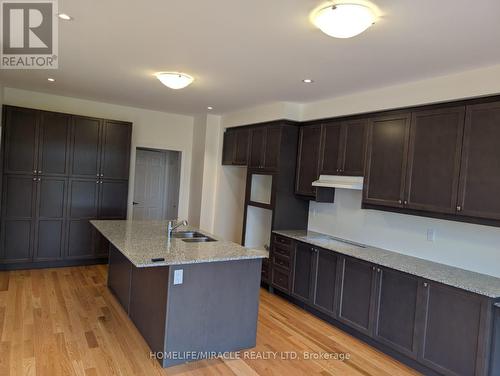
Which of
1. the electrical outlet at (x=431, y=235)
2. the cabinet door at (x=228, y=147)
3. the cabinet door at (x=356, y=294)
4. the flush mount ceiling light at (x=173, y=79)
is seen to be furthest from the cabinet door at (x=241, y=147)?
the electrical outlet at (x=431, y=235)

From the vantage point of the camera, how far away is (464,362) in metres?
2.66

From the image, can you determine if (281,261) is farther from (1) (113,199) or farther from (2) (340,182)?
(1) (113,199)

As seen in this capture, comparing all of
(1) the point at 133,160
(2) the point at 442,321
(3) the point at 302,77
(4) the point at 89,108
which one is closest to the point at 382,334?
(2) the point at 442,321

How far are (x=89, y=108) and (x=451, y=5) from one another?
5.23 metres

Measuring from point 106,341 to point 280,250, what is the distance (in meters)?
2.26

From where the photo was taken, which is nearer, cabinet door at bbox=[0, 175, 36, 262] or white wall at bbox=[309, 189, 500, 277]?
white wall at bbox=[309, 189, 500, 277]

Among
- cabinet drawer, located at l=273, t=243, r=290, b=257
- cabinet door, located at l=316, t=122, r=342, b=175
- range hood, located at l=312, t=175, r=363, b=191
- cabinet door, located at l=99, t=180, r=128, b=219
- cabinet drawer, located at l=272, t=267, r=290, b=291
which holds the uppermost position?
cabinet door, located at l=316, t=122, r=342, b=175

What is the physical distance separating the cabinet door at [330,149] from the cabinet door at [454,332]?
1.78 metres

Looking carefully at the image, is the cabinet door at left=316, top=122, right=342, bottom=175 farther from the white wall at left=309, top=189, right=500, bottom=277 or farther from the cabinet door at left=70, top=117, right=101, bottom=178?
the cabinet door at left=70, top=117, right=101, bottom=178

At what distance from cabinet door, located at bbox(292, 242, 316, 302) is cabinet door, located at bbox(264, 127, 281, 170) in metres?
1.15

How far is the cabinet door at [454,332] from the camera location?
2.59 meters

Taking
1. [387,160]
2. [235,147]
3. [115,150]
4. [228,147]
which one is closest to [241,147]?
[235,147]

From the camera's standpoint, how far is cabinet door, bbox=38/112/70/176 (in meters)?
4.94

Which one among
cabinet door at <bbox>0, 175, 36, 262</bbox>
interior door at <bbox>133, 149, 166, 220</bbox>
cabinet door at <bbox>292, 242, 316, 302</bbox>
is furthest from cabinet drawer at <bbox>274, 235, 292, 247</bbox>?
cabinet door at <bbox>0, 175, 36, 262</bbox>
